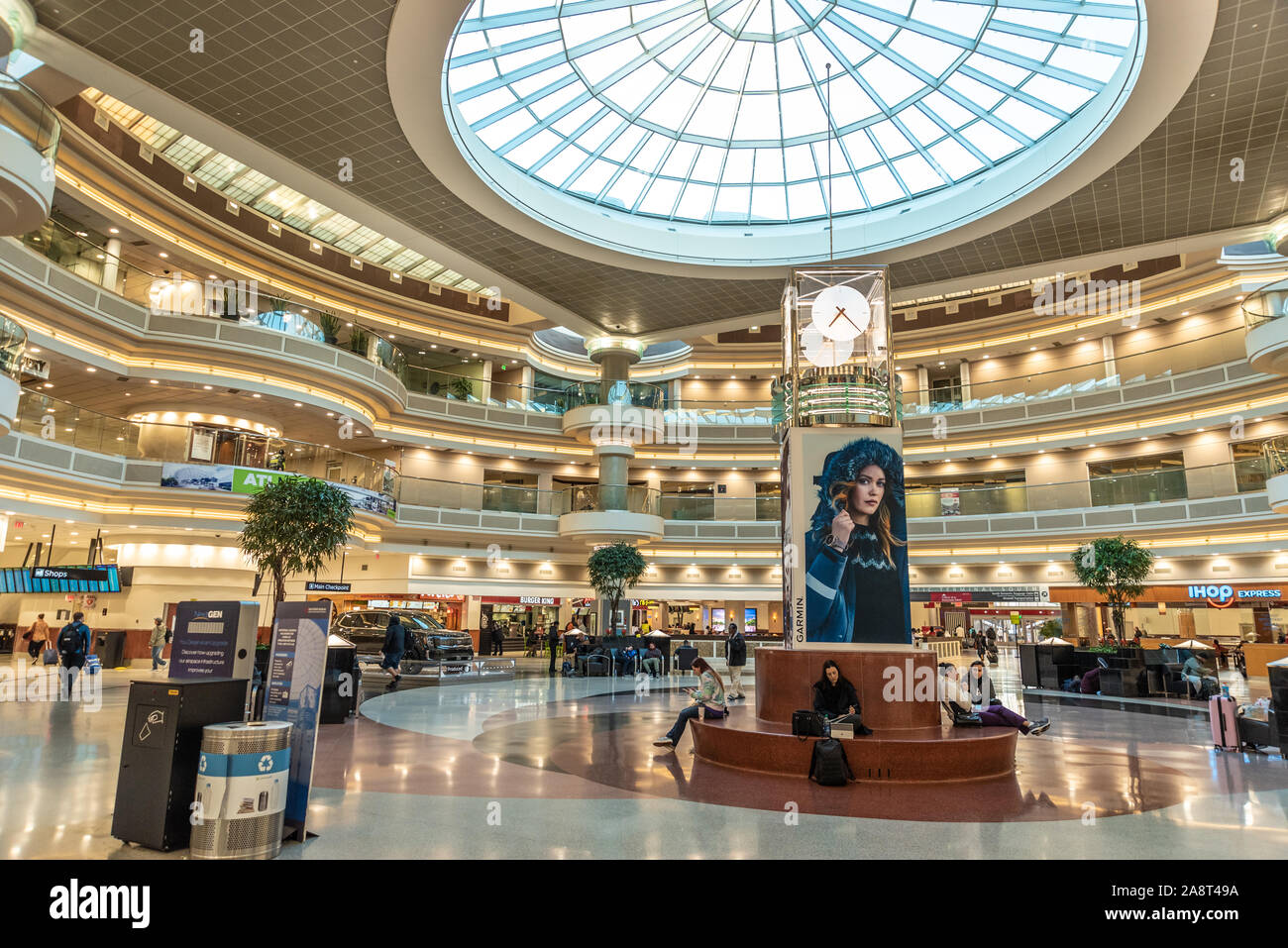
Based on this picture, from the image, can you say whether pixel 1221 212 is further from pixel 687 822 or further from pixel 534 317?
pixel 534 317

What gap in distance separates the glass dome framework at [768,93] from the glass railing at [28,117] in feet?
22.5

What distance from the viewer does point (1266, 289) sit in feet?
67.9

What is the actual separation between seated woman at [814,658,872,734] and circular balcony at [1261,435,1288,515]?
60.6 ft

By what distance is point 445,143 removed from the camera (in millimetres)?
15906

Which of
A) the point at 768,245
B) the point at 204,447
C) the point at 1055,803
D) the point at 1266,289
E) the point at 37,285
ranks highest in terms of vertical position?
the point at 768,245

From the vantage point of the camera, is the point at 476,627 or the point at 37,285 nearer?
the point at 37,285

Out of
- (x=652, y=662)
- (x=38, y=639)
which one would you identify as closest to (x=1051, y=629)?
(x=652, y=662)

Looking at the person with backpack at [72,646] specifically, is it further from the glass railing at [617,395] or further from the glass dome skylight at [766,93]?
the glass railing at [617,395]

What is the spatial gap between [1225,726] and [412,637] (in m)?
18.7

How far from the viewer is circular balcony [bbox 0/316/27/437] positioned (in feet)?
43.3

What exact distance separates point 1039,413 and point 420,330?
84.6ft

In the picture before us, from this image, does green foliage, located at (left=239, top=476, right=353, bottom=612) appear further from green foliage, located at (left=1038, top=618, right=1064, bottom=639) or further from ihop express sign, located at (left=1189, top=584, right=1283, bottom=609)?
ihop express sign, located at (left=1189, top=584, right=1283, bottom=609)

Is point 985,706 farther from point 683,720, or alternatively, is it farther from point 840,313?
point 840,313
